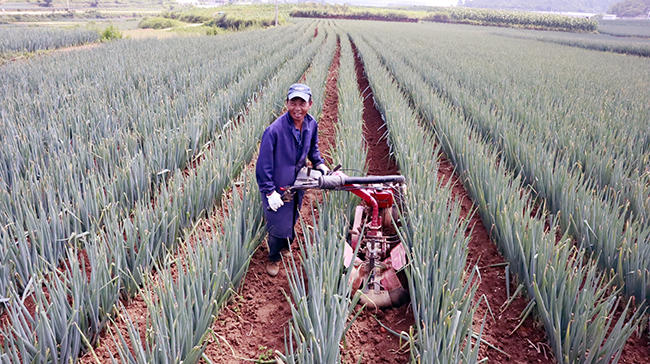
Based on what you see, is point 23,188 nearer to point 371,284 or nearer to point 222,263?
point 222,263

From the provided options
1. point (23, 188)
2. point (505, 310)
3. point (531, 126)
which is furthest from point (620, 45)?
point (23, 188)

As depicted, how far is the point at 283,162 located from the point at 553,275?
1525 millimetres

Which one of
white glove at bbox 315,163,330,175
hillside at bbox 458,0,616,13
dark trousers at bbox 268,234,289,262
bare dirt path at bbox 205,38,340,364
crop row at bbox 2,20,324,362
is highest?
hillside at bbox 458,0,616,13

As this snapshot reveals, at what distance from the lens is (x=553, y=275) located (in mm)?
1724

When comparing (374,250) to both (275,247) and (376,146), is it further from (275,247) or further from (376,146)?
(376,146)

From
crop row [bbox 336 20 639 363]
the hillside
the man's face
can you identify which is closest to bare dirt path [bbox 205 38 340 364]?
the man's face

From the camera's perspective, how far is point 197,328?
4.93 feet

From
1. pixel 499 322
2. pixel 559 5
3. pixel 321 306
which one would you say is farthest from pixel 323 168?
pixel 559 5

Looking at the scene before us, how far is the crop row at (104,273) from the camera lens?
1381 mm

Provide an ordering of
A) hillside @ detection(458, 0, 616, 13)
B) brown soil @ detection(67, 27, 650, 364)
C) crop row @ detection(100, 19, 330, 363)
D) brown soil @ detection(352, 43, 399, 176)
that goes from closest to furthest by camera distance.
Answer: crop row @ detection(100, 19, 330, 363) < brown soil @ detection(67, 27, 650, 364) < brown soil @ detection(352, 43, 399, 176) < hillside @ detection(458, 0, 616, 13)

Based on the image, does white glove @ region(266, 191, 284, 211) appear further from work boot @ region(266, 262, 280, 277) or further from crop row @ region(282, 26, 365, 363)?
work boot @ region(266, 262, 280, 277)

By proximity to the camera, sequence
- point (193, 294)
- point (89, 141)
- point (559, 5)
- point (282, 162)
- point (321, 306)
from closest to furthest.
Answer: point (321, 306) → point (193, 294) → point (282, 162) → point (89, 141) → point (559, 5)

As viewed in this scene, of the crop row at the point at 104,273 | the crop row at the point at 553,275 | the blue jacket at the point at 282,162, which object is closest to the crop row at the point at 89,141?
the crop row at the point at 104,273

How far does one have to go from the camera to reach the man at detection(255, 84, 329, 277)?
7.13 ft
